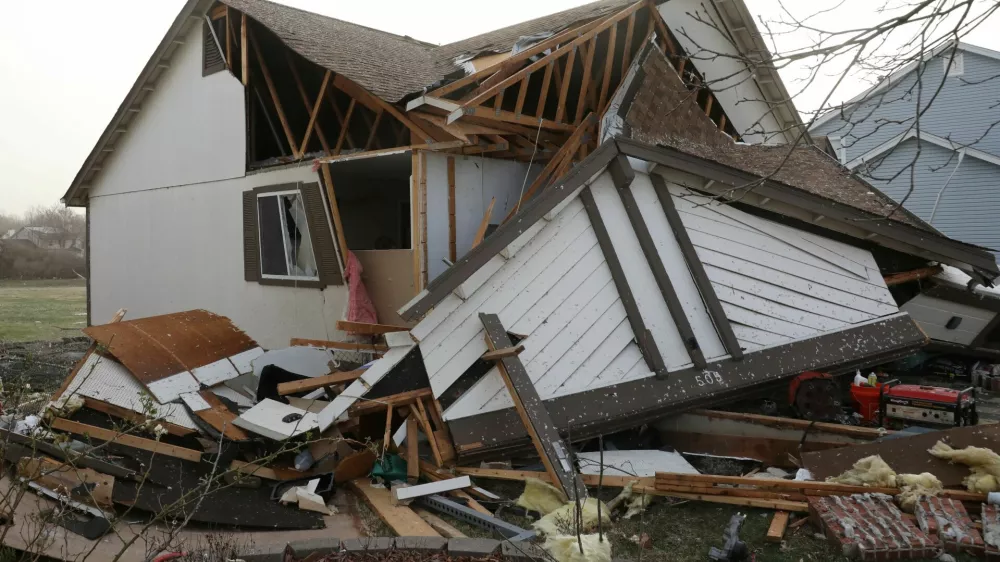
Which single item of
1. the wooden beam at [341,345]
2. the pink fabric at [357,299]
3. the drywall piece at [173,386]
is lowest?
the drywall piece at [173,386]

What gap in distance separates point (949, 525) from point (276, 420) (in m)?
5.91

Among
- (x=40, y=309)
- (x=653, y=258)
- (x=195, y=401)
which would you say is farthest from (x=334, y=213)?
(x=40, y=309)

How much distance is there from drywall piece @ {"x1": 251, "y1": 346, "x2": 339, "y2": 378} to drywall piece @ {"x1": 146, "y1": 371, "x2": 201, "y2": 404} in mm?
821

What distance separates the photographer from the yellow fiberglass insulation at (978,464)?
5281 mm

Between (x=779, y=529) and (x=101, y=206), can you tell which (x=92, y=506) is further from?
(x=101, y=206)

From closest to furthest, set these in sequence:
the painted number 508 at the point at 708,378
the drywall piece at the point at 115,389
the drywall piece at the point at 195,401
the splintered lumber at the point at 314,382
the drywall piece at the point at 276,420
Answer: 1. the drywall piece at the point at 276,420
2. the splintered lumber at the point at 314,382
3. the drywall piece at the point at 115,389
4. the painted number 508 at the point at 708,378
5. the drywall piece at the point at 195,401

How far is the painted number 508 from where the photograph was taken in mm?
7625

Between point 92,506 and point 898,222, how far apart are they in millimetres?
9452

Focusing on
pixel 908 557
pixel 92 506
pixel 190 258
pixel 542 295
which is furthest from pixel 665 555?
pixel 190 258

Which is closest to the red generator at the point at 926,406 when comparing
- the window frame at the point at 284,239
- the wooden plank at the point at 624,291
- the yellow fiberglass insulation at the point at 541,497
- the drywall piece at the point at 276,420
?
the wooden plank at the point at 624,291

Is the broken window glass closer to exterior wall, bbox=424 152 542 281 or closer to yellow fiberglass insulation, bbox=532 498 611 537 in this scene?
exterior wall, bbox=424 152 542 281

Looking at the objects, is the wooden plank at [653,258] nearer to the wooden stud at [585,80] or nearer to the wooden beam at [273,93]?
the wooden stud at [585,80]

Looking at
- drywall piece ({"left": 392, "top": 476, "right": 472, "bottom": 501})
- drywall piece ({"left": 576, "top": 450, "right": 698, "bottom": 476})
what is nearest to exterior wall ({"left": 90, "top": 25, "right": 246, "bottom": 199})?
drywall piece ({"left": 392, "top": 476, "right": 472, "bottom": 501})

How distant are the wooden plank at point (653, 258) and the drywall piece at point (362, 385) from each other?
302 centimetres
